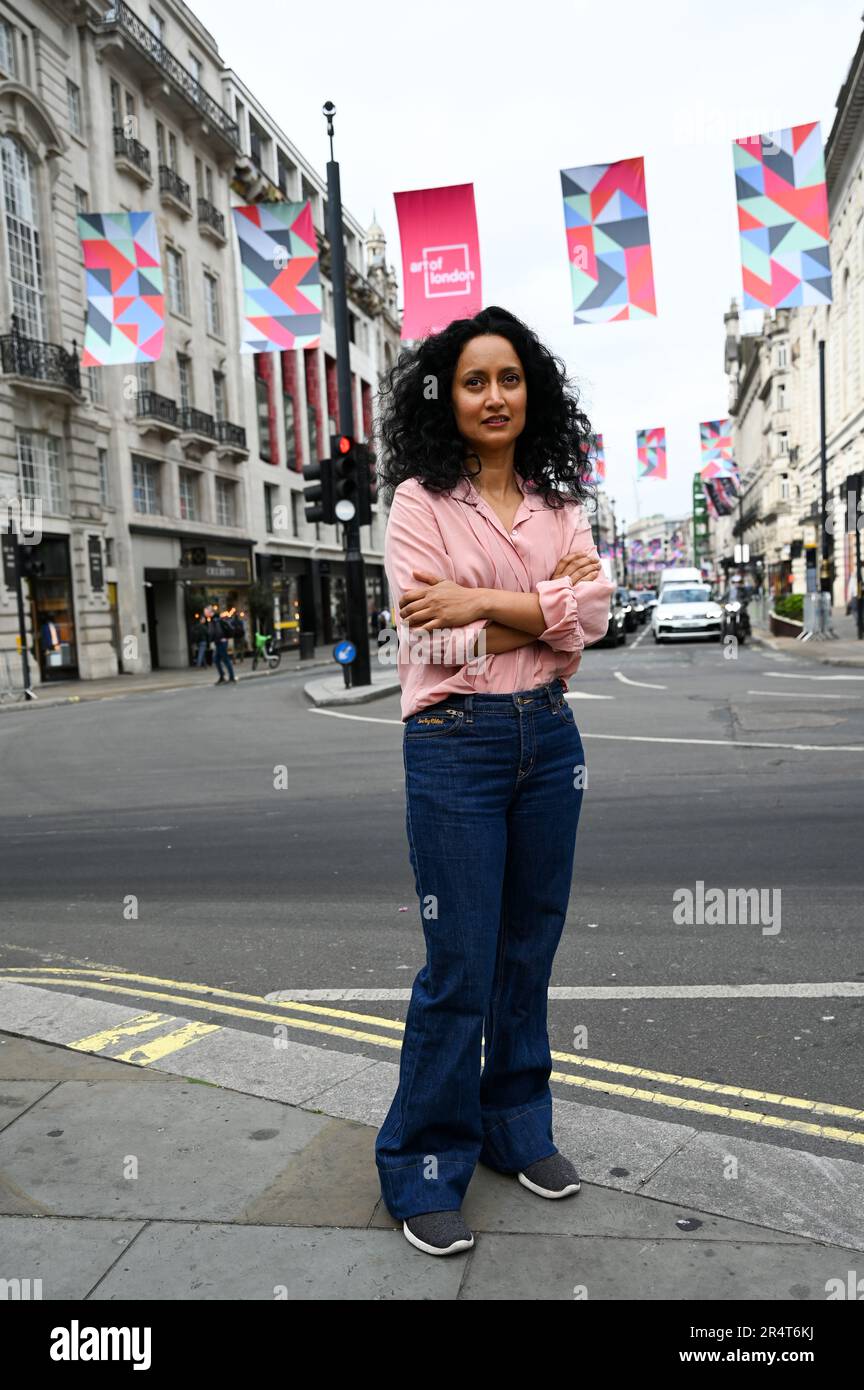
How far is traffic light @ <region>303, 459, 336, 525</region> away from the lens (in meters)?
17.5

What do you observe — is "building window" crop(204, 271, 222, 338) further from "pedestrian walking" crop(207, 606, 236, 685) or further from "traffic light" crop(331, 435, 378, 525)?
"traffic light" crop(331, 435, 378, 525)

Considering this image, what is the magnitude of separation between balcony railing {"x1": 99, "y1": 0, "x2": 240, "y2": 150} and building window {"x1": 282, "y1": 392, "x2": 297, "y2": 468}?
9.90 meters

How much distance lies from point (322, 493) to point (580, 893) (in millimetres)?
12979

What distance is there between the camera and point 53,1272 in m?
2.29

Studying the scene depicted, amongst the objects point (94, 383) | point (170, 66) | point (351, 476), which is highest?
point (170, 66)

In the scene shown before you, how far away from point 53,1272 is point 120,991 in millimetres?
2121

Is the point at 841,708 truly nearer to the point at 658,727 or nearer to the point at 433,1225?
the point at 658,727

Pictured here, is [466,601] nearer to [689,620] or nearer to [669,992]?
[669,992]

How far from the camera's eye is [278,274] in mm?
18406

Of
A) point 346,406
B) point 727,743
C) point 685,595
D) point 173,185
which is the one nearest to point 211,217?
point 173,185

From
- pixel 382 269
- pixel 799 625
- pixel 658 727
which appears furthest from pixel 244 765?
pixel 382 269

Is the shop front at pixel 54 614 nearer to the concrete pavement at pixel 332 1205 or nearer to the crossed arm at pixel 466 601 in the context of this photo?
the concrete pavement at pixel 332 1205

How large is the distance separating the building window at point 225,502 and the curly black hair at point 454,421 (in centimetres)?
3902

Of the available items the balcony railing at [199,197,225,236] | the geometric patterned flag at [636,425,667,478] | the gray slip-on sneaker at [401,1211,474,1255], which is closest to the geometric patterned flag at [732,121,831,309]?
the gray slip-on sneaker at [401,1211,474,1255]
